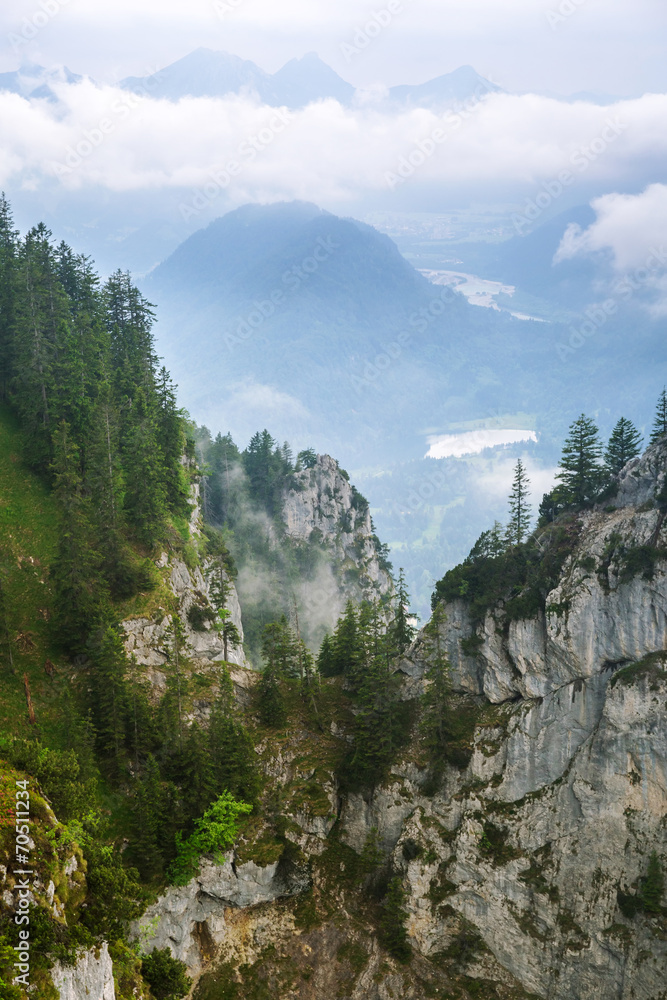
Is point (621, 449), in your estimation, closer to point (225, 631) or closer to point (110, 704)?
point (225, 631)

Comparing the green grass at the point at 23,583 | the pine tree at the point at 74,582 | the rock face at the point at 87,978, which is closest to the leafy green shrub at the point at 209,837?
the green grass at the point at 23,583

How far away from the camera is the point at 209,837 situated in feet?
152

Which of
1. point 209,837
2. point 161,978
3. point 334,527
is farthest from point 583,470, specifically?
point 334,527

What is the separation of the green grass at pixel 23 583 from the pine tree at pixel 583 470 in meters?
42.1

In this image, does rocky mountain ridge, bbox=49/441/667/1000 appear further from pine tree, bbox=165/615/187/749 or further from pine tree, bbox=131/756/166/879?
pine tree, bbox=165/615/187/749

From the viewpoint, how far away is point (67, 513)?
51375 millimetres

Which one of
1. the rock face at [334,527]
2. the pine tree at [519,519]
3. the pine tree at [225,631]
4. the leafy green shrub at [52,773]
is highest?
the rock face at [334,527]

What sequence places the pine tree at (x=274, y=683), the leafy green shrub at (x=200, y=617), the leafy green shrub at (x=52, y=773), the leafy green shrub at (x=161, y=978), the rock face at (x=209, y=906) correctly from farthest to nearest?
the leafy green shrub at (x=200, y=617), the pine tree at (x=274, y=683), the rock face at (x=209, y=906), the leafy green shrub at (x=161, y=978), the leafy green shrub at (x=52, y=773)

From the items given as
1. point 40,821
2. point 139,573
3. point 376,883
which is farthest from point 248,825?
point 40,821

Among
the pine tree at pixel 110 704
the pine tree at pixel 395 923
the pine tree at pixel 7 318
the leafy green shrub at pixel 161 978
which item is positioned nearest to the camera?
the leafy green shrub at pixel 161 978

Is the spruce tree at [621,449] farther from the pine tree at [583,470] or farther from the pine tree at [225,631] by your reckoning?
the pine tree at [225,631]

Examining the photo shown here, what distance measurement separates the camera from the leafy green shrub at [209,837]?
4503 cm

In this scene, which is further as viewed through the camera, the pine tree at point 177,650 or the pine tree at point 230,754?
the pine tree at point 230,754

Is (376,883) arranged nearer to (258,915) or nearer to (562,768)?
(258,915)
